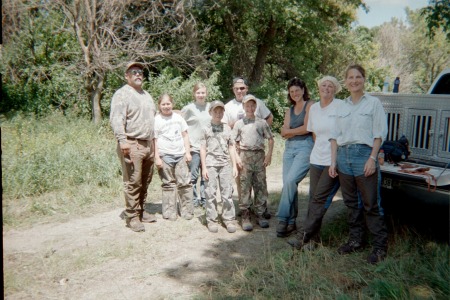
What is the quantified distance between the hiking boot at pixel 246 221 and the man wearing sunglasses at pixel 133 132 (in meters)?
1.35

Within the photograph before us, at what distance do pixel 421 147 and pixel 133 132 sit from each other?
3684 millimetres

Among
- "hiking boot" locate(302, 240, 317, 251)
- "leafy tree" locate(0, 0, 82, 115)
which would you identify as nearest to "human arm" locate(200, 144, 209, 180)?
"hiking boot" locate(302, 240, 317, 251)

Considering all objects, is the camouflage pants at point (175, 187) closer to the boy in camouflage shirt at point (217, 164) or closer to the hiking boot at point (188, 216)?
the hiking boot at point (188, 216)

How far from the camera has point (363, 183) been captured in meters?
3.95

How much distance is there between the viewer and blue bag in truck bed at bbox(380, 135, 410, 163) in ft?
15.4

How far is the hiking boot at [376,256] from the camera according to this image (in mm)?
3936

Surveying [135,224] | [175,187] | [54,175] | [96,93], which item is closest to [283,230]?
[175,187]

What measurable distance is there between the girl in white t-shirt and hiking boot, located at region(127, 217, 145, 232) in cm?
53

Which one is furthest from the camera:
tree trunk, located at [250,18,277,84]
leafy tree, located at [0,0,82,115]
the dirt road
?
tree trunk, located at [250,18,277,84]

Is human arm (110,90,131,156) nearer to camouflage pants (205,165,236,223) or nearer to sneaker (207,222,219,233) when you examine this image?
camouflage pants (205,165,236,223)

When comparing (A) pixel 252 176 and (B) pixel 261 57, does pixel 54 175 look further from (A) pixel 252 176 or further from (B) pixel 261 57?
(B) pixel 261 57

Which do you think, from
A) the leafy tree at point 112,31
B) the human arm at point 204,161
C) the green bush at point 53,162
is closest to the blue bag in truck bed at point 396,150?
the human arm at point 204,161

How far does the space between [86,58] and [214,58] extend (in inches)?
185

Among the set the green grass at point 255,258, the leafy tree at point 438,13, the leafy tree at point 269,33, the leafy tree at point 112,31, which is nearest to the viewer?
the green grass at point 255,258
